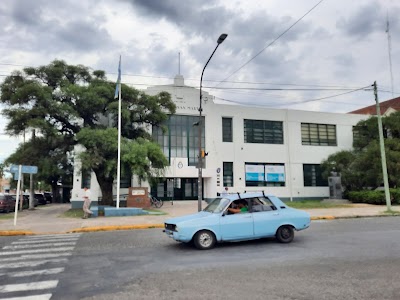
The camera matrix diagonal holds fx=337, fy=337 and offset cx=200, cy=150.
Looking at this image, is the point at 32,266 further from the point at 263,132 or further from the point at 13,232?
the point at 263,132

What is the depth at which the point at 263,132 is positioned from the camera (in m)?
33.8

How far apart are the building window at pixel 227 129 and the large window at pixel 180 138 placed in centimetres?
235

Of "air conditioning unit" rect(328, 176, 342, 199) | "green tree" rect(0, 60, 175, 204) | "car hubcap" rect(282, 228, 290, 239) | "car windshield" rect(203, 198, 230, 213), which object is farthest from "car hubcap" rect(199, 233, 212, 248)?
"air conditioning unit" rect(328, 176, 342, 199)

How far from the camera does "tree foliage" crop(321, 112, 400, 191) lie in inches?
1078

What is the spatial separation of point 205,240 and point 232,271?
98.1 inches

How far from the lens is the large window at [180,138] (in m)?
30.7

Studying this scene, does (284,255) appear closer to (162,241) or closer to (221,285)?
(221,285)

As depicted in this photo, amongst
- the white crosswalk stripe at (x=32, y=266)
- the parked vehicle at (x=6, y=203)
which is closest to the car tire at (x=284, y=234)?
the white crosswalk stripe at (x=32, y=266)

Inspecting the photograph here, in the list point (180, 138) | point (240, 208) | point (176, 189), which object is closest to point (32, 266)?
point (240, 208)

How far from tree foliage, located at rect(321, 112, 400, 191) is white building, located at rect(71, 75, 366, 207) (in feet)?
7.63

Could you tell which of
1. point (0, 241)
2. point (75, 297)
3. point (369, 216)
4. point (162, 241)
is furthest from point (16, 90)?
point (369, 216)

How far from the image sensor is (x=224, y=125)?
32.7m

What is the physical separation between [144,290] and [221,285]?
135 cm

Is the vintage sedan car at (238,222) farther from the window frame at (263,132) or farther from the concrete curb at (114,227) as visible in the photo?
the window frame at (263,132)
